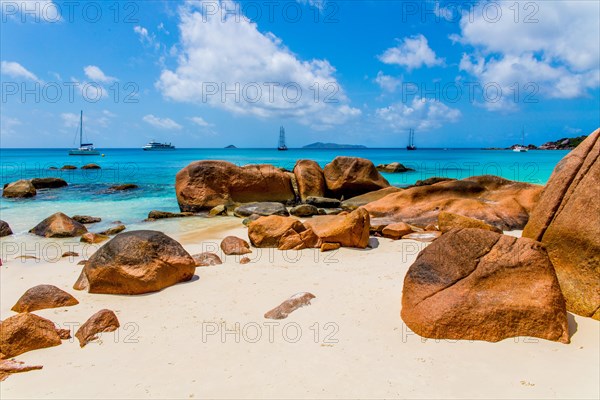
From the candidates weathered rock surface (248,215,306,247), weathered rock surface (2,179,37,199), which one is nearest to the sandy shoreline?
weathered rock surface (248,215,306,247)

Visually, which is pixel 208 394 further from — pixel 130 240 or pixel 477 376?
pixel 130 240

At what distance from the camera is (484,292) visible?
482 cm

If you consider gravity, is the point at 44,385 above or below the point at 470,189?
below

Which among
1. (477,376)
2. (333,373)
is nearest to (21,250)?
(333,373)

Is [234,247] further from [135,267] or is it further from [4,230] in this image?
[4,230]

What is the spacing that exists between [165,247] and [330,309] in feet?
10.2

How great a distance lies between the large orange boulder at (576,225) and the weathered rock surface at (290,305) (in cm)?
341

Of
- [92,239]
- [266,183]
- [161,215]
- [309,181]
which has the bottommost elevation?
[92,239]

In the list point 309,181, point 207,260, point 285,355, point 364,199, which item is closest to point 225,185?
point 309,181

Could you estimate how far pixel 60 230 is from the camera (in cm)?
1182

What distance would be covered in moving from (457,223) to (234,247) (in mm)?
5662

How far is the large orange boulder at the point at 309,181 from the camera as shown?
1906 cm

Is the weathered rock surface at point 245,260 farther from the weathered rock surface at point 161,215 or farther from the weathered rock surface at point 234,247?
the weathered rock surface at point 161,215

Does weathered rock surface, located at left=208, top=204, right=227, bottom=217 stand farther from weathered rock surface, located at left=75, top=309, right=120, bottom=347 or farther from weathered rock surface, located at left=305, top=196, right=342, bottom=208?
weathered rock surface, located at left=75, top=309, right=120, bottom=347
